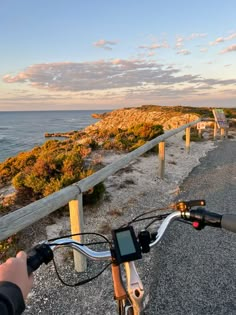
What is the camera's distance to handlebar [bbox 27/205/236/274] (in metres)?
1.28

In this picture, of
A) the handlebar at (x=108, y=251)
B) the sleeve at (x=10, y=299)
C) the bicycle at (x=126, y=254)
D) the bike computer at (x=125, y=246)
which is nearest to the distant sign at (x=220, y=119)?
the handlebar at (x=108, y=251)

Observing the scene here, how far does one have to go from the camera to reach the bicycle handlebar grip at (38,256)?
1202 millimetres

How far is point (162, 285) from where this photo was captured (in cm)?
287

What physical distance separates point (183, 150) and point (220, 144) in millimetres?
2758

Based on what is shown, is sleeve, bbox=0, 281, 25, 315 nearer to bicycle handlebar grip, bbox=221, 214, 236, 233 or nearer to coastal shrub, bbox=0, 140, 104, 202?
bicycle handlebar grip, bbox=221, 214, 236, 233

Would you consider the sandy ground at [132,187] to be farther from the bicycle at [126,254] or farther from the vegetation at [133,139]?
the bicycle at [126,254]

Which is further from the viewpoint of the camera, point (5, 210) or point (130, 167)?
point (130, 167)

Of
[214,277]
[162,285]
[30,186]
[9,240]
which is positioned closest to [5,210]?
[30,186]

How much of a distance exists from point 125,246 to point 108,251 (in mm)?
184

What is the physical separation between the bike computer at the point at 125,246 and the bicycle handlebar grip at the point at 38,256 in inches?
13.4

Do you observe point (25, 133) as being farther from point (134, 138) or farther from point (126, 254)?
point (126, 254)

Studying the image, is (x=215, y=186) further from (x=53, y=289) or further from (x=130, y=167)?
(x=53, y=289)

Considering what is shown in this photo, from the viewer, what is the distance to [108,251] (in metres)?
1.51

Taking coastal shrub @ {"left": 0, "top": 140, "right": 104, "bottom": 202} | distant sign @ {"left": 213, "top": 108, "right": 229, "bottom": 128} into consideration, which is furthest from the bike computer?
distant sign @ {"left": 213, "top": 108, "right": 229, "bottom": 128}
